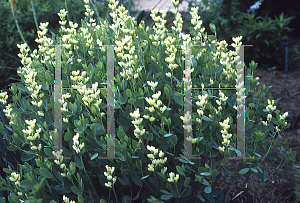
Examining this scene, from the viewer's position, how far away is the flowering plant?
129cm

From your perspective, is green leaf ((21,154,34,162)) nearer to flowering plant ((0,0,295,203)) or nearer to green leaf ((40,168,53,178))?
flowering plant ((0,0,295,203))

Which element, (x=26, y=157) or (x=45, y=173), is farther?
(x=26, y=157)

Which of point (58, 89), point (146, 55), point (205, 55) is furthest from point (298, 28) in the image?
point (58, 89)

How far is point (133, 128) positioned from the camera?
4.93ft

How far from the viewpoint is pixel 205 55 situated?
5.84ft

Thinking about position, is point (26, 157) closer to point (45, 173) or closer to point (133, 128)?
point (45, 173)

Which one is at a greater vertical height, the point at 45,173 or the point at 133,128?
the point at 133,128

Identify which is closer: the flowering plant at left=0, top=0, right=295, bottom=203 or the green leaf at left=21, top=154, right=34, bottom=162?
the flowering plant at left=0, top=0, right=295, bottom=203

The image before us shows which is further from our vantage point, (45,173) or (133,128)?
(133,128)

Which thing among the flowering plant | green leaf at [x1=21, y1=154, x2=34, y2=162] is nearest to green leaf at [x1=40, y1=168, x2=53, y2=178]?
the flowering plant

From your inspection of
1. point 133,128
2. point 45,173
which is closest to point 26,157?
point 45,173

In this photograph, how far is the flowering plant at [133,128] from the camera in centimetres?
129

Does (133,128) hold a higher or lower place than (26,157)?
higher

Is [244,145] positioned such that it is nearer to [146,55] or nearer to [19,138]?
[146,55]
